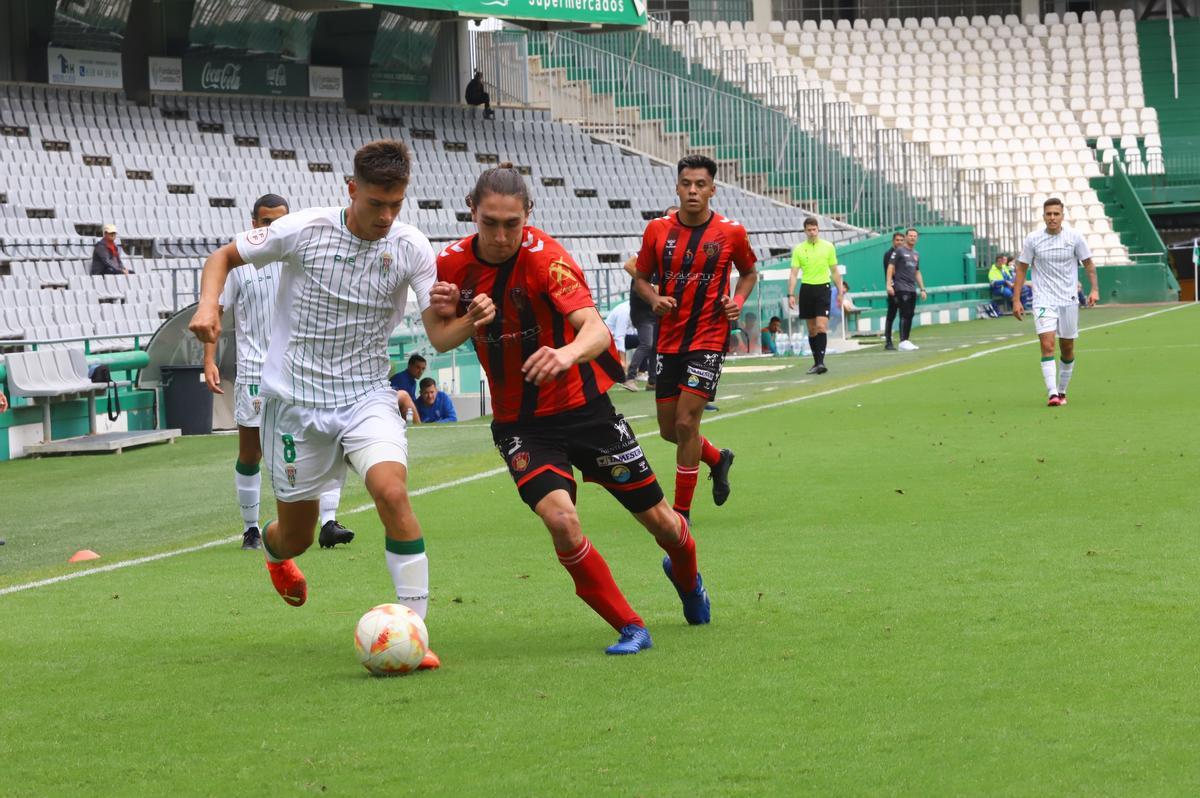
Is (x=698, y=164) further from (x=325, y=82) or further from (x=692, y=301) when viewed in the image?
(x=325, y=82)

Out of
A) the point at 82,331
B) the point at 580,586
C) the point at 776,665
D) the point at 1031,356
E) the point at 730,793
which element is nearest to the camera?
the point at 730,793

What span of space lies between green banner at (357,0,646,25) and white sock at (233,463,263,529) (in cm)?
2438

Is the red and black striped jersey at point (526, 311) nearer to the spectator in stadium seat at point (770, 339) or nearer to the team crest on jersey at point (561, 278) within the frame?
the team crest on jersey at point (561, 278)

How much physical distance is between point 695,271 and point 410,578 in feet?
13.7

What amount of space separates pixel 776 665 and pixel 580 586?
2.67 ft

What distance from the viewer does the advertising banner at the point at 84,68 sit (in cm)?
3173

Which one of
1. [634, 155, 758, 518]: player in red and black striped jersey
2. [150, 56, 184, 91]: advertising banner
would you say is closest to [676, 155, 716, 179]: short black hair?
[634, 155, 758, 518]: player in red and black striped jersey

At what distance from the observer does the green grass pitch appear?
4699 mm

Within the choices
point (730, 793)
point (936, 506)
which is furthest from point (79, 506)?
point (730, 793)

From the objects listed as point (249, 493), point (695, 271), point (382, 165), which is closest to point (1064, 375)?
point (695, 271)

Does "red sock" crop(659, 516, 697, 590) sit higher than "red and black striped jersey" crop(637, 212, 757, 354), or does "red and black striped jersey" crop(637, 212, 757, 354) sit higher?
"red and black striped jersey" crop(637, 212, 757, 354)

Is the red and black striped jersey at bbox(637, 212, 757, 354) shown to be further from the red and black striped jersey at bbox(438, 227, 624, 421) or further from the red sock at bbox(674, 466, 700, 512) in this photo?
the red and black striped jersey at bbox(438, 227, 624, 421)

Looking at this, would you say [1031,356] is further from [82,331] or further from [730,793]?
[730,793]

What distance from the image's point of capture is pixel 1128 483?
10.7 metres
